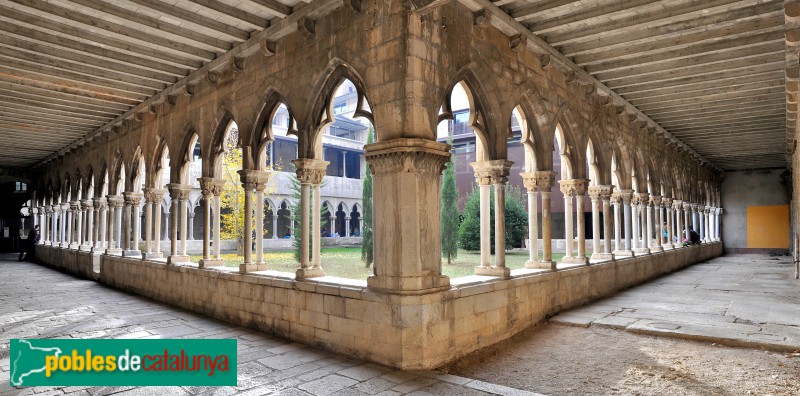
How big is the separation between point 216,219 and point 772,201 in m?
19.3

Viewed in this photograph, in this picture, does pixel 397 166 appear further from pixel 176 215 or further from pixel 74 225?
pixel 74 225

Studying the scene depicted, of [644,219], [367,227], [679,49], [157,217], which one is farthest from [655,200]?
[157,217]

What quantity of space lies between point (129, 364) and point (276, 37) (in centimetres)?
343

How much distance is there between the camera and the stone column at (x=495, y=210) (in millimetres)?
5070

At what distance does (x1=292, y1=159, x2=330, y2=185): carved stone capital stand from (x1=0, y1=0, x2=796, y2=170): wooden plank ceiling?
1390mm

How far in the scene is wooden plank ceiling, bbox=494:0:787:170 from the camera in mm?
4895

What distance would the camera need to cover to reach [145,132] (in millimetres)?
8547

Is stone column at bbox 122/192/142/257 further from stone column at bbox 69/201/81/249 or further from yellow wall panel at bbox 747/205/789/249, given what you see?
yellow wall panel at bbox 747/205/789/249

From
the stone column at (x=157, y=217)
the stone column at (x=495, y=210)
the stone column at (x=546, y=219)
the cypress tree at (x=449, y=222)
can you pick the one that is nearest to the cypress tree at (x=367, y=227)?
the cypress tree at (x=449, y=222)

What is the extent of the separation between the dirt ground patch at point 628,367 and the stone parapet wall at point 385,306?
282 mm

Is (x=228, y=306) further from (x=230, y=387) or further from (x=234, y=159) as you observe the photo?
(x=234, y=159)

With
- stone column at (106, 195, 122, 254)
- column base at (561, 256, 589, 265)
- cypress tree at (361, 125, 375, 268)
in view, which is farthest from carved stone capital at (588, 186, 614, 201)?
stone column at (106, 195, 122, 254)

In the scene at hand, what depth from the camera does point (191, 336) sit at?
199 inches

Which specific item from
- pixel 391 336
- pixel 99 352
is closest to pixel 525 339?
pixel 391 336
